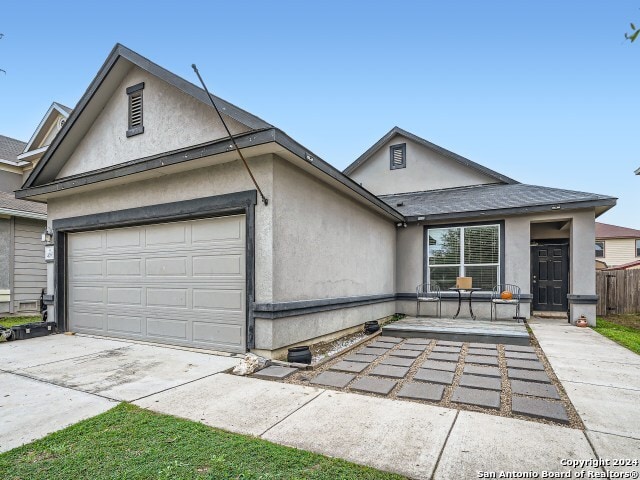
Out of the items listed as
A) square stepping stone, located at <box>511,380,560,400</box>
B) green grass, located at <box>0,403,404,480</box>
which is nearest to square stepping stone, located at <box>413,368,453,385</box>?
square stepping stone, located at <box>511,380,560,400</box>

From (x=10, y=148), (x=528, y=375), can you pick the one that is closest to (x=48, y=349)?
(x=528, y=375)

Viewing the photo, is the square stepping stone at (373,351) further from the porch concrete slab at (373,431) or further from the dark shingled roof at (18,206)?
the dark shingled roof at (18,206)

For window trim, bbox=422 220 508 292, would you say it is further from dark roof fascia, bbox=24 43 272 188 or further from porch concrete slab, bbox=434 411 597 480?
porch concrete slab, bbox=434 411 597 480

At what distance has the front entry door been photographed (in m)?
10.7

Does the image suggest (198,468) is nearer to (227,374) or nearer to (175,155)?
(227,374)

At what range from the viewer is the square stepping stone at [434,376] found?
4.51 m

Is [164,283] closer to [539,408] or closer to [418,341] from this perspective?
[418,341]

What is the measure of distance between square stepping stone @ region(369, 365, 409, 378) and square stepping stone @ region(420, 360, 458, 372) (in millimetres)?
394

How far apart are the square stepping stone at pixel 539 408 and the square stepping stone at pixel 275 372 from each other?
106 inches

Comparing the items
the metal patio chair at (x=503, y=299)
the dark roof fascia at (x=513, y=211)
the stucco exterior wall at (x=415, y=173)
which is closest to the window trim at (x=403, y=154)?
the stucco exterior wall at (x=415, y=173)

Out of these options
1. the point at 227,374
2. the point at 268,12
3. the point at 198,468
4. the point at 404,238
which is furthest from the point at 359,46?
the point at 198,468

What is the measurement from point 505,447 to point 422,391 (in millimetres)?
1376

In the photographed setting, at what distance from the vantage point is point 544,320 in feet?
31.6

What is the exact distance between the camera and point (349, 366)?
17.1 ft
